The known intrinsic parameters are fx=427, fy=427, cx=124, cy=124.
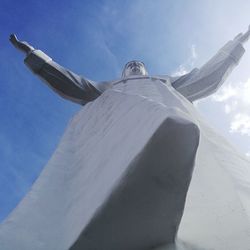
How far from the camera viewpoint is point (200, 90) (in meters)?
5.15

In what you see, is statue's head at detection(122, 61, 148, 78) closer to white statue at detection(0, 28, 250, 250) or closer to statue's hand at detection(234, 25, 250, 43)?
statue's hand at detection(234, 25, 250, 43)

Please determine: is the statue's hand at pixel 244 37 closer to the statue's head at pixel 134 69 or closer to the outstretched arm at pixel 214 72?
the outstretched arm at pixel 214 72

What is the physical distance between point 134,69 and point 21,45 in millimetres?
1662

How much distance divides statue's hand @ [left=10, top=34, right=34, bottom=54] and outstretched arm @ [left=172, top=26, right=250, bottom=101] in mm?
1792

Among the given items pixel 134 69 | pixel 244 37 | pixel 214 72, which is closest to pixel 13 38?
pixel 134 69

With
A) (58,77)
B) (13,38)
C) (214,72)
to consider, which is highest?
(13,38)

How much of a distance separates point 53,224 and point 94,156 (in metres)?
0.64

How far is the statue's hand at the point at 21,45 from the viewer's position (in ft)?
15.3

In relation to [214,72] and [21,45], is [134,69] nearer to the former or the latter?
[214,72]

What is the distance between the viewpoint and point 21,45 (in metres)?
4.68

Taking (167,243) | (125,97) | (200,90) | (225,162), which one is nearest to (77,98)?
(200,90)

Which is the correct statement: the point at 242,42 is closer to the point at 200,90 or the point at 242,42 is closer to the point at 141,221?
the point at 200,90

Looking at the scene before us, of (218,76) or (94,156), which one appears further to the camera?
(218,76)

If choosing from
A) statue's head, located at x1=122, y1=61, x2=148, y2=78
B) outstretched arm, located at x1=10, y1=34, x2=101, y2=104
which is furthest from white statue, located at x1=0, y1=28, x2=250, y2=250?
statue's head, located at x1=122, y1=61, x2=148, y2=78
